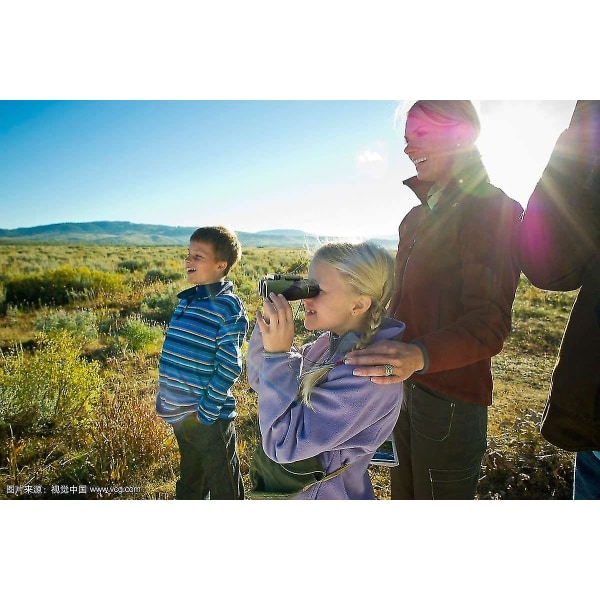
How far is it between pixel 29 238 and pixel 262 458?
1.79m

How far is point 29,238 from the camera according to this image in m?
2.36

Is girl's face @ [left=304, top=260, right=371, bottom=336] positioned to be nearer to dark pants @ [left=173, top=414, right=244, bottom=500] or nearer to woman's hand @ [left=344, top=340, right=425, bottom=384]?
woman's hand @ [left=344, top=340, right=425, bottom=384]

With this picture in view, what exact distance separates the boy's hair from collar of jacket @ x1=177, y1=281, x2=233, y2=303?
4.8 inches

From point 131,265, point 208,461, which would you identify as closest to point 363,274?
point 208,461

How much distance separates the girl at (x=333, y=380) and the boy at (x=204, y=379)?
566 millimetres

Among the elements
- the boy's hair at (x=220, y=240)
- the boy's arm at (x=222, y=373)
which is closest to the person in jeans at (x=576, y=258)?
the boy's arm at (x=222, y=373)

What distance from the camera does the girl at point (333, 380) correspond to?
122 centimetres

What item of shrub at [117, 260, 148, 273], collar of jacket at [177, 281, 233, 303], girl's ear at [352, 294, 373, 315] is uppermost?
shrub at [117, 260, 148, 273]

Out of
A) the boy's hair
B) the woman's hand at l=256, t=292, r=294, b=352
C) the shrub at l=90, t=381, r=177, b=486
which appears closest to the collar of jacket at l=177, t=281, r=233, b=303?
the boy's hair

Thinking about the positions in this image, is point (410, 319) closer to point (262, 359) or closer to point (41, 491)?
point (262, 359)

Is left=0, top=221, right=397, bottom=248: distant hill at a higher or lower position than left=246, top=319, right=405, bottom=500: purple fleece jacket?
higher

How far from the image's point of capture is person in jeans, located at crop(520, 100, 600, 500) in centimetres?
124

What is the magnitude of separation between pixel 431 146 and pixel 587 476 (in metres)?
1.07

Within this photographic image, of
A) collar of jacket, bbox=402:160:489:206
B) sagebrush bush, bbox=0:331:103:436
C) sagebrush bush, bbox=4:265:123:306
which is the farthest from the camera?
sagebrush bush, bbox=4:265:123:306
